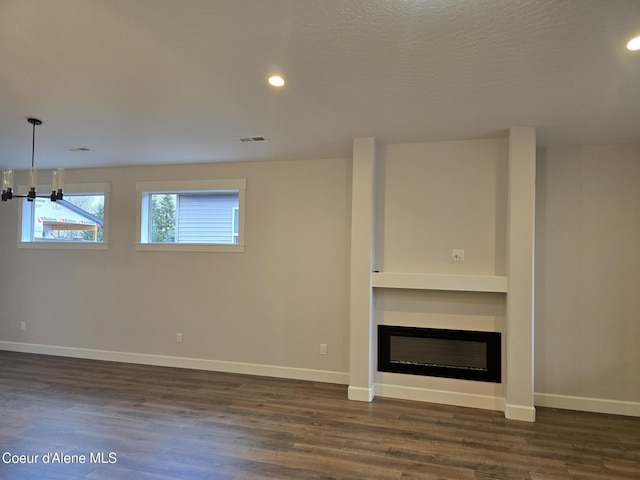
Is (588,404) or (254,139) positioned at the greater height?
(254,139)

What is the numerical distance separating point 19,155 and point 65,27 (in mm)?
3604

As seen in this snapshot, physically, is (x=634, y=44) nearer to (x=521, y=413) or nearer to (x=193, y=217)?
(x=521, y=413)

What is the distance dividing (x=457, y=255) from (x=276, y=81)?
96.3 inches

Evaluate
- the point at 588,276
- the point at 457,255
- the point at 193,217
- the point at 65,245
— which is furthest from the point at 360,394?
the point at 65,245

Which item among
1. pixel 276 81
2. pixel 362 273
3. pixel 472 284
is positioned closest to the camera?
pixel 276 81

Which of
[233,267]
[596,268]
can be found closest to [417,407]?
[596,268]

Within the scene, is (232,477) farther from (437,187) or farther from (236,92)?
(437,187)

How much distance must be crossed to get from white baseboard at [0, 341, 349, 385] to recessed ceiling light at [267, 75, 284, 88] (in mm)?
3134

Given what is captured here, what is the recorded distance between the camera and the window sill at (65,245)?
536 centimetres

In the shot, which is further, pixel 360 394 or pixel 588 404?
pixel 360 394

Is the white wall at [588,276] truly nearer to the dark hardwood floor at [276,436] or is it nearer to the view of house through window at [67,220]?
the dark hardwood floor at [276,436]

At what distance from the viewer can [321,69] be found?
2455 mm

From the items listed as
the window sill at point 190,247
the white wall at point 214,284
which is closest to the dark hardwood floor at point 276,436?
the white wall at point 214,284

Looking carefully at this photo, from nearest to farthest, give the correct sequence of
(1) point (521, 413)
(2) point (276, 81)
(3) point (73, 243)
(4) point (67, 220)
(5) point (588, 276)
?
1. (2) point (276, 81)
2. (1) point (521, 413)
3. (5) point (588, 276)
4. (3) point (73, 243)
5. (4) point (67, 220)
